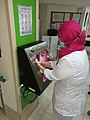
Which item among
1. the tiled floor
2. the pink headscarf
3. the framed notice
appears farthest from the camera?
the tiled floor

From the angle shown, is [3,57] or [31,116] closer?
[3,57]

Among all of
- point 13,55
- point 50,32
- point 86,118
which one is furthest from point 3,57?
point 50,32

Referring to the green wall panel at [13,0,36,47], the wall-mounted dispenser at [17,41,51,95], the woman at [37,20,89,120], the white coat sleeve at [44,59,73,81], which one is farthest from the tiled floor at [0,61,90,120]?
the green wall panel at [13,0,36,47]

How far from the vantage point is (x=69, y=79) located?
92 cm

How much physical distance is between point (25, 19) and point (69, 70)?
0.64 m

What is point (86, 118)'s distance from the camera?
1.59 metres

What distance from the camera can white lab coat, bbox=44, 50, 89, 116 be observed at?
85cm

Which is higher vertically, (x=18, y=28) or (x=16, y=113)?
(x=18, y=28)

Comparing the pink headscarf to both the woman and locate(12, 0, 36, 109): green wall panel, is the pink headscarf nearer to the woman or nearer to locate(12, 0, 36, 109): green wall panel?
the woman

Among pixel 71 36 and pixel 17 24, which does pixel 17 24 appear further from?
pixel 71 36

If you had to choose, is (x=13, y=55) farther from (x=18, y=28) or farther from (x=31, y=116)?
(x=31, y=116)

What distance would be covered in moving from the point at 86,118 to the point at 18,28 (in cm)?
155

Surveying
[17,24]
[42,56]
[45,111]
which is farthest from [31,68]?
[45,111]

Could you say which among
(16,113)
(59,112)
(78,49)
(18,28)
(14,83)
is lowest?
(16,113)
